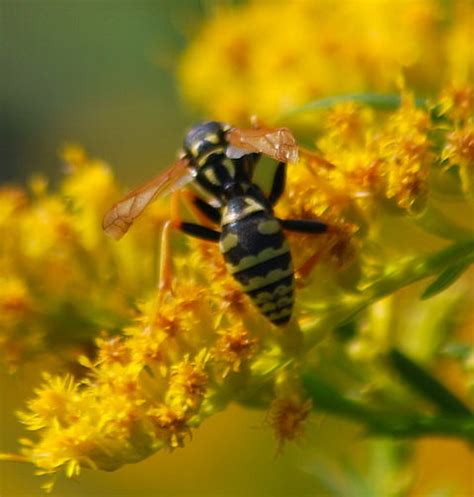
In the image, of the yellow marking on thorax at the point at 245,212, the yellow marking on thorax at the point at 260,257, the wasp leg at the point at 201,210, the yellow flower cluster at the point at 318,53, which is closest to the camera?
the yellow marking on thorax at the point at 260,257

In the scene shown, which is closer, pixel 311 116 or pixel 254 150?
pixel 254 150

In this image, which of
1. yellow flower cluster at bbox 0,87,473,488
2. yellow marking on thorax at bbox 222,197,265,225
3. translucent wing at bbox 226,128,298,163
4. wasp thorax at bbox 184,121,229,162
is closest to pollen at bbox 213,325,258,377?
yellow flower cluster at bbox 0,87,473,488

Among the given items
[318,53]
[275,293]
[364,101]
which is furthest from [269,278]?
[318,53]

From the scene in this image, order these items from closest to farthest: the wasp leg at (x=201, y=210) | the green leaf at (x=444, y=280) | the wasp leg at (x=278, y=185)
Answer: the green leaf at (x=444, y=280), the wasp leg at (x=278, y=185), the wasp leg at (x=201, y=210)

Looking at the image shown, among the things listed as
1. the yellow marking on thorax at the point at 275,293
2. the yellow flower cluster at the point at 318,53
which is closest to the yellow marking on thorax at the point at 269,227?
the yellow marking on thorax at the point at 275,293

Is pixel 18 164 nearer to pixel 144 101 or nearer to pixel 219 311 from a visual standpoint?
pixel 144 101

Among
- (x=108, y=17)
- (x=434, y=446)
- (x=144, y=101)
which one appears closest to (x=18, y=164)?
(x=144, y=101)

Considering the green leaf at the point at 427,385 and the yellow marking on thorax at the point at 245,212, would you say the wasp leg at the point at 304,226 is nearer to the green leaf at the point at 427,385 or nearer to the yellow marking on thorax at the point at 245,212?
the yellow marking on thorax at the point at 245,212
